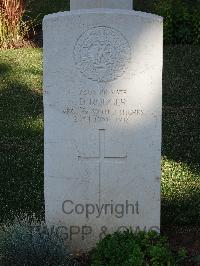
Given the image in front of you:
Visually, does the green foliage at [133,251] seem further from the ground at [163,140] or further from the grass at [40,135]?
the grass at [40,135]

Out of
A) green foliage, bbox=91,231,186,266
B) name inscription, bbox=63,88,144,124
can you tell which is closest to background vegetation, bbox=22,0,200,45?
name inscription, bbox=63,88,144,124

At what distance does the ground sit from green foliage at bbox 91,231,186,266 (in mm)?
478

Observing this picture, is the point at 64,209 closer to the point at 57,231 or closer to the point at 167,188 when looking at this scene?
the point at 57,231

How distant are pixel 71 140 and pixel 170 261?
0.98 m

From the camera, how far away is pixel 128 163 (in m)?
4.25

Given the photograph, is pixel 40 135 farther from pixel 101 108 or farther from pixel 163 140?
pixel 101 108

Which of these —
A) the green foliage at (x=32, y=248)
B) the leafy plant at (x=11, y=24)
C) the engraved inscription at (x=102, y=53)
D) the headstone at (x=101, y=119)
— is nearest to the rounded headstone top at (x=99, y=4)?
the headstone at (x=101, y=119)


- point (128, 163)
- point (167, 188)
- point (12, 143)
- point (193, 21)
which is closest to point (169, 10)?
point (193, 21)

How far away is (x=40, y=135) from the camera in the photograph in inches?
268

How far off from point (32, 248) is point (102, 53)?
1257 millimetres

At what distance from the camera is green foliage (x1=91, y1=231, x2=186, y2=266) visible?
3.84 metres

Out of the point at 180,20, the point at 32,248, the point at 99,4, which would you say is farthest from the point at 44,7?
the point at 32,248

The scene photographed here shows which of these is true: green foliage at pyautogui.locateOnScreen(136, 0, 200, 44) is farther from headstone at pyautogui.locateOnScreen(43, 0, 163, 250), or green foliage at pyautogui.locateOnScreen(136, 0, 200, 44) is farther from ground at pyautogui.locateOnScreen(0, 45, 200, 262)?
headstone at pyautogui.locateOnScreen(43, 0, 163, 250)

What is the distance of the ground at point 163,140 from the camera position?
5.09m
